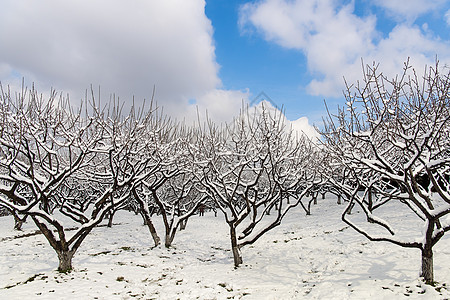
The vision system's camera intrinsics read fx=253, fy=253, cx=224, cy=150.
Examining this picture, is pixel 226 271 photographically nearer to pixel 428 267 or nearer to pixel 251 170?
pixel 251 170

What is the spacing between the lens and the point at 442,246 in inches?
354

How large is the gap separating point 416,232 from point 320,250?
15.4 feet

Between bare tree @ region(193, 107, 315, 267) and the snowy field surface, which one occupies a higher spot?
bare tree @ region(193, 107, 315, 267)

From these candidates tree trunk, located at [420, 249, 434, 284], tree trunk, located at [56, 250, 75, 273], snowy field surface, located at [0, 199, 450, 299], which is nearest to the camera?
tree trunk, located at [420, 249, 434, 284]

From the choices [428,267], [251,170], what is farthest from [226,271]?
[428,267]

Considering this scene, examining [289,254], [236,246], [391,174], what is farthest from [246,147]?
[391,174]

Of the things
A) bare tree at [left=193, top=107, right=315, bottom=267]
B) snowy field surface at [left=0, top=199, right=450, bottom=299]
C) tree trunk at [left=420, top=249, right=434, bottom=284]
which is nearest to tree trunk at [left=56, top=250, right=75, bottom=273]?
snowy field surface at [left=0, top=199, right=450, bottom=299]

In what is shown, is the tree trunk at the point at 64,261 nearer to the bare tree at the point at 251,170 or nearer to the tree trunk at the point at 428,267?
the bare tree at the point at 251,170

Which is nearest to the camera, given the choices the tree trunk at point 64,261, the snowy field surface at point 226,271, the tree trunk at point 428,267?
the tree trunk at point 428,267

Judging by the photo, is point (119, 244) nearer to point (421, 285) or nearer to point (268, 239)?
point (268, 239)

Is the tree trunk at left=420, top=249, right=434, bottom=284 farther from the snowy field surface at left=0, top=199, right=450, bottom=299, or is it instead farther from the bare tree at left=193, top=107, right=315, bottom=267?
the bare tree at left=193, top=107, right=315, bottom=267

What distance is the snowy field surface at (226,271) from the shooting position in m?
6.78

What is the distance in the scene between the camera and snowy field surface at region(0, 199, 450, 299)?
6.78m

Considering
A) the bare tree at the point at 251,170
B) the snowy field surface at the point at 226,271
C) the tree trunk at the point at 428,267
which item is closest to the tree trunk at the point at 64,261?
the snowy field surface at the point at 226,271
